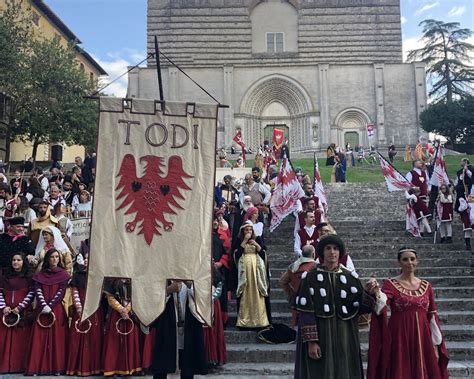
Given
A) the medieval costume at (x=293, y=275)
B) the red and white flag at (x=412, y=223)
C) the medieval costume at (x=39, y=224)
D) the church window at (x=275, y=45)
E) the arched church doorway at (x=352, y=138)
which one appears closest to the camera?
the medieval costume at (x=293, y=275)

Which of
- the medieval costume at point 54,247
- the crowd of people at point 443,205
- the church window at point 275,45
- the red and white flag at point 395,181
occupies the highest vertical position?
the church window at point 275,45

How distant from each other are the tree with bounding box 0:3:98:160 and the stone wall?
691 inches

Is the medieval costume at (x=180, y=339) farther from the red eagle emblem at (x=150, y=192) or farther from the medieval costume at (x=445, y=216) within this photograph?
the medieval costume at (x=445, y=216)

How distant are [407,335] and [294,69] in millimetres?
38355

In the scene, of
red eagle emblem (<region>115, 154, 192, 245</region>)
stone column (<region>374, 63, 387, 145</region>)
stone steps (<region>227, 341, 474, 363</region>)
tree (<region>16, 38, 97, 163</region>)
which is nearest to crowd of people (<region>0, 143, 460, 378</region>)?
stone steps (<region>227, 341, 474, 363</region>)

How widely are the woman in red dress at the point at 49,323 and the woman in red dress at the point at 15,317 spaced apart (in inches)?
8.0

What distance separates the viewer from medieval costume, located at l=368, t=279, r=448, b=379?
176 inches

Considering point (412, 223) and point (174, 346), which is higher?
point (412, 223)

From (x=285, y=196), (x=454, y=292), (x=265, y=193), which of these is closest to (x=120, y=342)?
(x=454, y=292)

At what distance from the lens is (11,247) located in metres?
7.01

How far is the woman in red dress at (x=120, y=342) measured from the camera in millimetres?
6195

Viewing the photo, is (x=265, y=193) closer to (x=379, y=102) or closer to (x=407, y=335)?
(x=407, y=335)

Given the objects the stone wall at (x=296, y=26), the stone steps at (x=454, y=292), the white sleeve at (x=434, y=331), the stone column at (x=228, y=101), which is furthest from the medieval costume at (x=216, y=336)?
the stone wall at (x=296, y=26)

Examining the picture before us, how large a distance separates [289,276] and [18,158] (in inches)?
1329
